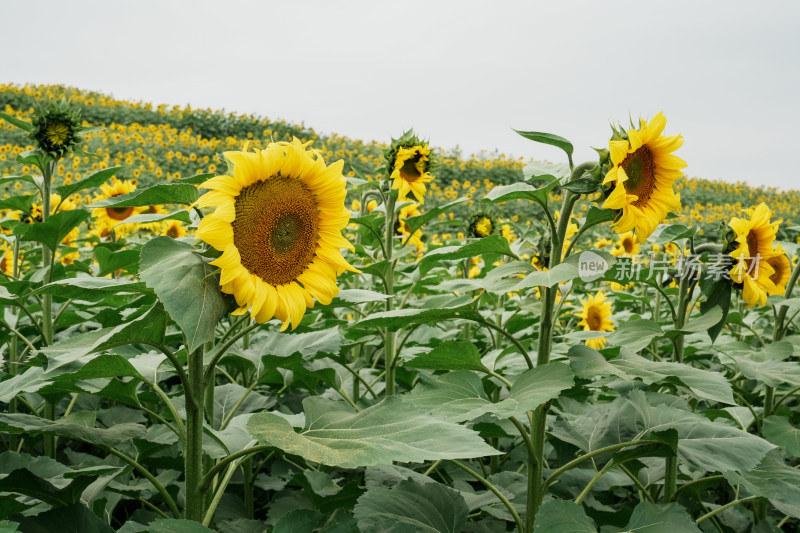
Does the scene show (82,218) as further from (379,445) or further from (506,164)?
(506,164)

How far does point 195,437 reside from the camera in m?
1.32

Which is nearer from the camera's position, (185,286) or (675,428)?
(185,286)

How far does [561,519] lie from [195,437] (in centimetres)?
74

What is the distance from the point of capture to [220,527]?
169 centimetres

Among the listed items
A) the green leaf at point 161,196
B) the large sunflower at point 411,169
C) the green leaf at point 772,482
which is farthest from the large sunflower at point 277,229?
the large sunflower at point 411,169

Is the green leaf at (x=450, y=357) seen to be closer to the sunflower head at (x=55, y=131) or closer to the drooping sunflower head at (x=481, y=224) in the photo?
the sunflower head at (x=55, y=131)

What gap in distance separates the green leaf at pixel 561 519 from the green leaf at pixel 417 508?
0.25 meters

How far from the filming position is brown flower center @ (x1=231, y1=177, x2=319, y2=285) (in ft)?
3.90

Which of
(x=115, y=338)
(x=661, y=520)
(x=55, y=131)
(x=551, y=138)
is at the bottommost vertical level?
(x=661, y=520)

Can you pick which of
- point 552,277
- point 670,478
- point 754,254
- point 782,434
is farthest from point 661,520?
point 754,254

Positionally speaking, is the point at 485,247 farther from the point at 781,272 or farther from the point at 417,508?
the point at 781,272

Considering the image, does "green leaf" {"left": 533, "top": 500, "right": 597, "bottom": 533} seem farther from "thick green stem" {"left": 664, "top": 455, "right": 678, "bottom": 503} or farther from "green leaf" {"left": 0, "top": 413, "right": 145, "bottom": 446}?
"green leaf" {"left": 0, "top": 413, "right": 145, "bottom": 446}

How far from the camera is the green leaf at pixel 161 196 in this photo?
4.08 ft

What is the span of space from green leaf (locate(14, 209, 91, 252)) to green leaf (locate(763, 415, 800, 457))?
2.22 metres
